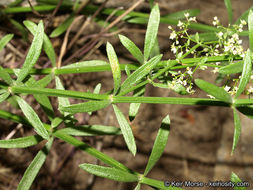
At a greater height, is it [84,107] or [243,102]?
[243,102]

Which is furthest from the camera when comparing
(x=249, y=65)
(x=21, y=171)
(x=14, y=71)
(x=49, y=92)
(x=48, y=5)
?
(x=21, y=171)

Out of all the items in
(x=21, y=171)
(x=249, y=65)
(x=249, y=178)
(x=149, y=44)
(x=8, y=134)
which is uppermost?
(x=249, y=178)

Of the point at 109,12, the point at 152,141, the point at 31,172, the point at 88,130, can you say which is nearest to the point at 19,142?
the point at 31,172

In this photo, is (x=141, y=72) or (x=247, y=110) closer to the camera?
(x=247, y=110)

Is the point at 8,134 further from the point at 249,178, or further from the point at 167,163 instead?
the point at 249,178

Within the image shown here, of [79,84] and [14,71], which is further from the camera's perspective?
[79,84]

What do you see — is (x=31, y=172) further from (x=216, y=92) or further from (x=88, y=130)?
(x=216, y=92)

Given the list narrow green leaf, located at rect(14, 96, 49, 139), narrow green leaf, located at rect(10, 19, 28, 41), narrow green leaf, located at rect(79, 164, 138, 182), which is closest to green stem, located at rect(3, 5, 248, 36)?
narrow green leaf, located at rect(10, 19, 28, 41)

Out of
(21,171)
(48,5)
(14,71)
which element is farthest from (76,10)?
(21,171)
